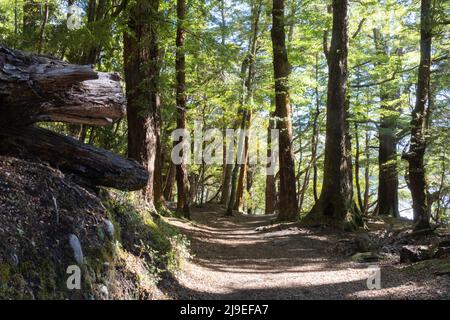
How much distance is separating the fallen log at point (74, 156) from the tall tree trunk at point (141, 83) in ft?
10.1

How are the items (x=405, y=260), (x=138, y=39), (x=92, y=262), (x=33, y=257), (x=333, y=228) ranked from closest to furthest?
(x=33, y=257)
(x=92, y=262)
(x=405, y=260)
(x=138, y=39)
(x=333, y=228)

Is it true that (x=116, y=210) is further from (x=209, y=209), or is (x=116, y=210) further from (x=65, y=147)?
(x=209, y=209)

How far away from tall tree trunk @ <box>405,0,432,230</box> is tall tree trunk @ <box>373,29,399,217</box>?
8752mm

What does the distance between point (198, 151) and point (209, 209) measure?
5.89 meters

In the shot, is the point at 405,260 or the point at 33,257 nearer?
the point at 33,257

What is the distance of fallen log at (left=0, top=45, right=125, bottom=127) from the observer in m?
4.79

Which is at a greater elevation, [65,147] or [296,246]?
[65,147]

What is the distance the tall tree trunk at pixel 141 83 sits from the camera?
9.15 metres

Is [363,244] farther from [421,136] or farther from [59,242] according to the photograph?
[59,242]

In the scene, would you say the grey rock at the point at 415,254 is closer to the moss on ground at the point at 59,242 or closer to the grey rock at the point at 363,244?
the grey rock at the point at 363,244

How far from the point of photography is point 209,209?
23109 mm

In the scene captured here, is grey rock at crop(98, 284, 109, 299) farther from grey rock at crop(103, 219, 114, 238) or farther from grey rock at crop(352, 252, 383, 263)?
grey rock at crop(352, 252, 383, 263)

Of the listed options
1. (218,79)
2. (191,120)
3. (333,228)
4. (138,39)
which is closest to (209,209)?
(191,120)

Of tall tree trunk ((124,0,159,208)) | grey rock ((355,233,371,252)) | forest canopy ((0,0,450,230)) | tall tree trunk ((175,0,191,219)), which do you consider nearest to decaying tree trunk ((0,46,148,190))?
tall tree trunk ((124,0,159,208))
